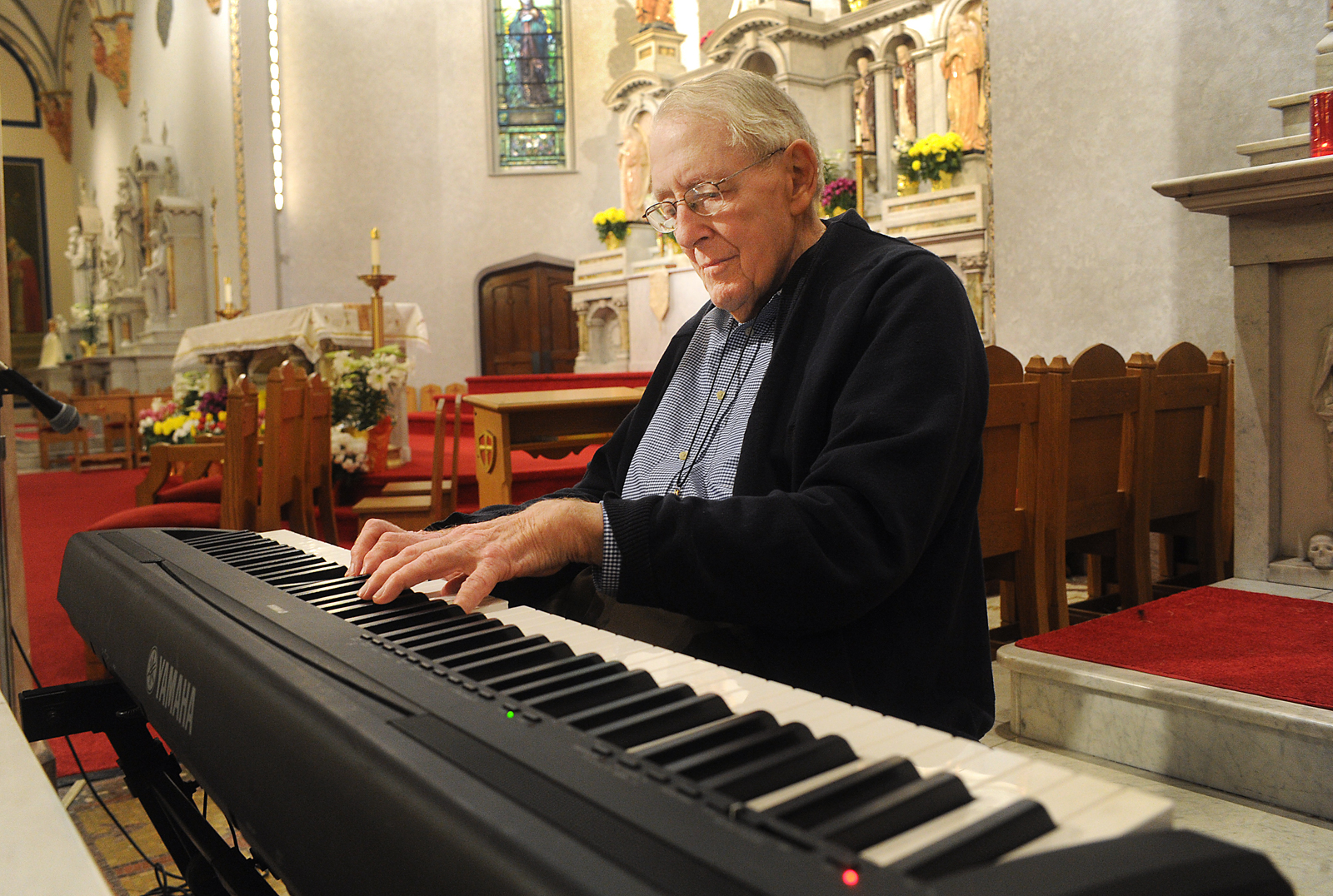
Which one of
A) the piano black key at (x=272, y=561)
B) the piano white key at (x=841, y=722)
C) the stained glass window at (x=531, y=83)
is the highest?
the stained glass window at (x=531, y=83)

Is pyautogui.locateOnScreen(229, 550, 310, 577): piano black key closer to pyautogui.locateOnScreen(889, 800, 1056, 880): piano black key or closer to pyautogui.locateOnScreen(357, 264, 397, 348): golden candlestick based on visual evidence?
pyautogui.locateOnScreen(889, 800, 1056, 880): piano black key

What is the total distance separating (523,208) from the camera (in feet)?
43.8

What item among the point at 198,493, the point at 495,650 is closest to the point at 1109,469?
the point at 495,650

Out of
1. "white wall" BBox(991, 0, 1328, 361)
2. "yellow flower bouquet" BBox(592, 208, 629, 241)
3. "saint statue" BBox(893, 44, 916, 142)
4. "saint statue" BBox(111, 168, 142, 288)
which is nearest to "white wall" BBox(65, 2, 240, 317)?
"saint statue" BBox(111, 168, 142, 288)

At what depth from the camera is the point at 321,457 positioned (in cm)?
448

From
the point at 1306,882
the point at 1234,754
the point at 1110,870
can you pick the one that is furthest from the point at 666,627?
the point at 1234,754

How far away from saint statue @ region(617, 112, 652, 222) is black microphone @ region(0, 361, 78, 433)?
33.2 feet

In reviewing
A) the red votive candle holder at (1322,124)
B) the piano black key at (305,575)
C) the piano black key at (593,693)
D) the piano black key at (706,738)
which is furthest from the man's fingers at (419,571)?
the red votive candle holder at (1322,124)

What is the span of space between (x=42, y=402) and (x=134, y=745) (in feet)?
1.80

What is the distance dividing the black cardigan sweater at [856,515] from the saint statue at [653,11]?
11662 mm

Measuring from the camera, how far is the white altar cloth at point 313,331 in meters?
6.22

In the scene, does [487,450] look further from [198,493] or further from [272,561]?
[272,561]

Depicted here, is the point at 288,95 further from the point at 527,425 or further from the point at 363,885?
the point at 363,885

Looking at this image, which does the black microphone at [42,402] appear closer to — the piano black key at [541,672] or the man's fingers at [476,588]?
the man's fingers at [476,588]
